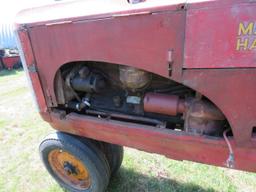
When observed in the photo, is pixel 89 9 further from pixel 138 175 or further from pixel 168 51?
pixel 138 175

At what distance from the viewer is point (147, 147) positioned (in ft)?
5.36

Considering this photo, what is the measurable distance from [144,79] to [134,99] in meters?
0.20

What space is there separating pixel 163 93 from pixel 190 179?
1094mm

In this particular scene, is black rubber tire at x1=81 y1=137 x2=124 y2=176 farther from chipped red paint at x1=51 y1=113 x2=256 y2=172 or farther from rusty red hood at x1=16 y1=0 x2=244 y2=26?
rusty red hood at x1=16 y1=0 x2=244 y2=26

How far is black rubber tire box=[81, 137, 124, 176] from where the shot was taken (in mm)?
2038

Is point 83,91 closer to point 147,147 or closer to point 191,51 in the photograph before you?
point 147,147

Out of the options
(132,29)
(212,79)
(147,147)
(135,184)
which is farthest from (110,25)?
(135,184)

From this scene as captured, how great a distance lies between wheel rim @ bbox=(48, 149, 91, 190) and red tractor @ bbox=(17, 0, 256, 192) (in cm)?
1

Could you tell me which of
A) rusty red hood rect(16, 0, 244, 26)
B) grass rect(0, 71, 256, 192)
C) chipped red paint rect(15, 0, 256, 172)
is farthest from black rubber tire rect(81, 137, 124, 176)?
rusty red hood rect(16, 0, 244, 26)

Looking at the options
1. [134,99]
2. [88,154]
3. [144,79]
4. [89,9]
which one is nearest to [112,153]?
[88,154]

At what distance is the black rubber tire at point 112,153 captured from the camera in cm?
204

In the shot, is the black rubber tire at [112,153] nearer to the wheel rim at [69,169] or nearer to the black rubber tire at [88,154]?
the black rubber tire at [88,154]

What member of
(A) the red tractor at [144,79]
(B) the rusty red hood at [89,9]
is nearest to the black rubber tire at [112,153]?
(A) the red tractor at [144,79]

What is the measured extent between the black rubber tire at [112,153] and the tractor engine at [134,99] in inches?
12.4
